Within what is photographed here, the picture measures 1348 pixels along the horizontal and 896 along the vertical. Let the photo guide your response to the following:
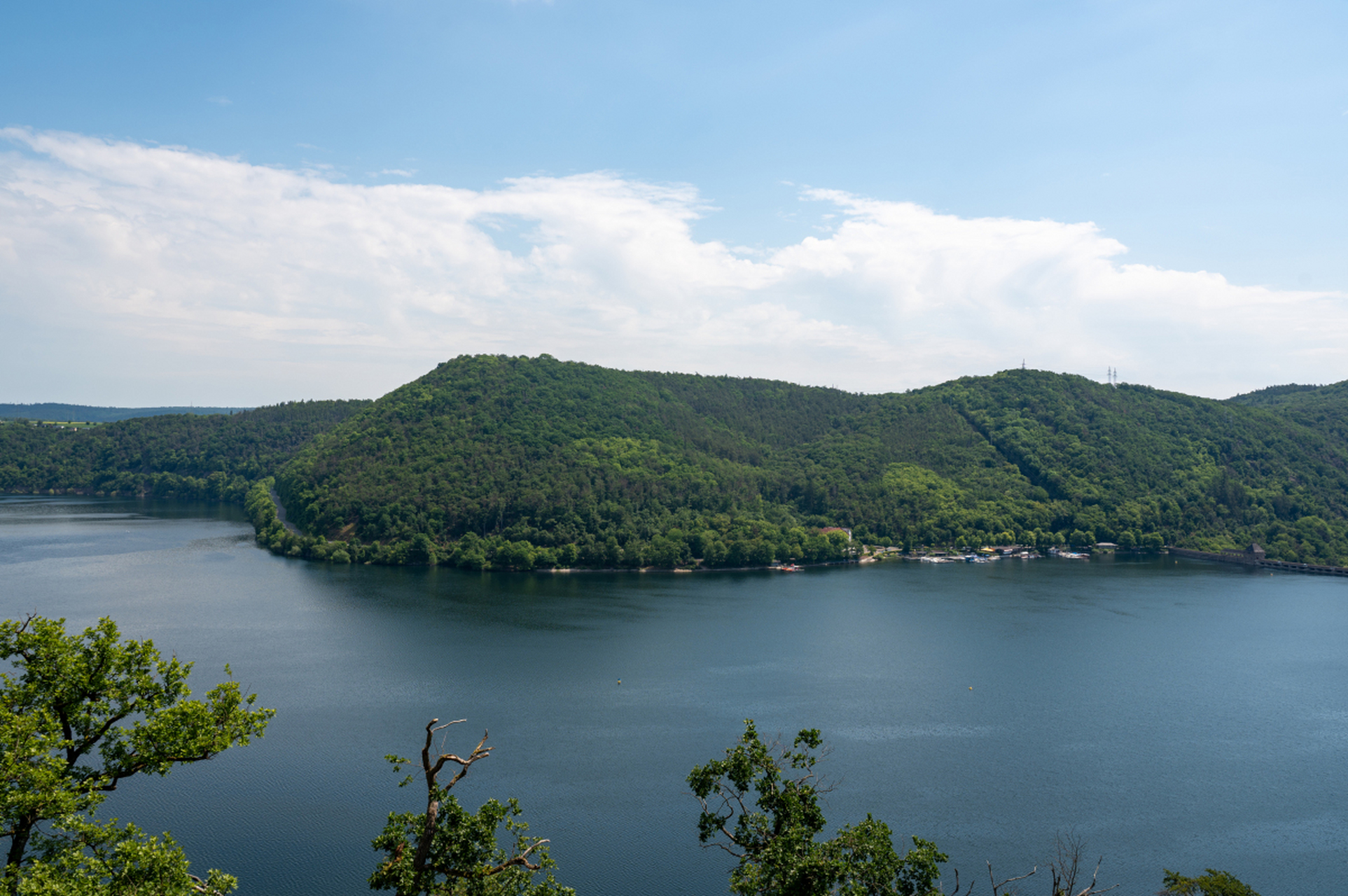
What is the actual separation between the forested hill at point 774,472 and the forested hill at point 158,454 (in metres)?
39.9

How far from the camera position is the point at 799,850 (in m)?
15.1

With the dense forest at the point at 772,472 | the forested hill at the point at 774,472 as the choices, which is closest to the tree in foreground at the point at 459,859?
the dense forest at the point at 772,472

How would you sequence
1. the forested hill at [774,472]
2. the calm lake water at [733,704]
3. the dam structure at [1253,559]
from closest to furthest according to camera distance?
the calm lake water at [733,704] → the forested hill at [774,472] → the dam structure at [1253,559]

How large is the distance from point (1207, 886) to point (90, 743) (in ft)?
97.1

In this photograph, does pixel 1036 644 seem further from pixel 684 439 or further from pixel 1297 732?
pixel 684 439

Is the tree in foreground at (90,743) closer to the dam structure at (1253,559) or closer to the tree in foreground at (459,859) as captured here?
the tree in foreground at (459,859)

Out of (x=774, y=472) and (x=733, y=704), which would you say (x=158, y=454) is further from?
(x=733, y=704)

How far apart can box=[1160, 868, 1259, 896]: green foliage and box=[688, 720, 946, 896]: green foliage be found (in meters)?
15.8

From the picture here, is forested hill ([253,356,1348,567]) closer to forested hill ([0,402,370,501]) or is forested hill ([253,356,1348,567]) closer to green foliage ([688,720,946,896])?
forested hill ([0,402,370,501])

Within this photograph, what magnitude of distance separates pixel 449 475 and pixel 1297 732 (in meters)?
77.0

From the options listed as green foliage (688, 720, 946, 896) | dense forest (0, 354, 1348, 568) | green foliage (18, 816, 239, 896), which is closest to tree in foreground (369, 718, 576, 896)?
green foliage (18, 816, 239, 896)

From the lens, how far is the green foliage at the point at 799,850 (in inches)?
578

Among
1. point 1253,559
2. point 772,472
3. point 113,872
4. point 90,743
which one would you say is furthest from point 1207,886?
point 772,472

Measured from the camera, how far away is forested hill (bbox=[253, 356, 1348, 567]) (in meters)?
88.0
